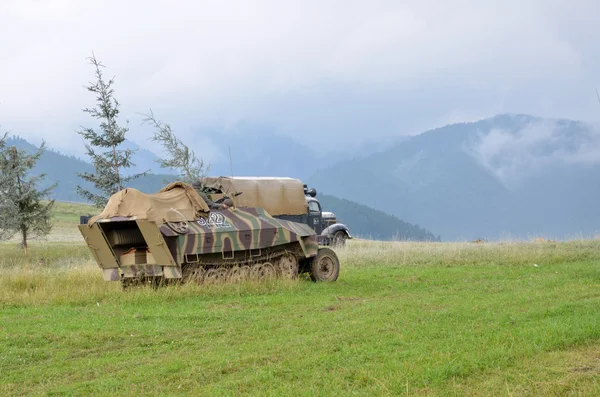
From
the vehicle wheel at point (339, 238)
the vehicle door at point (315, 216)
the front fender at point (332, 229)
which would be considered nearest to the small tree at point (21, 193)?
the vehicle door at point (315, 216)

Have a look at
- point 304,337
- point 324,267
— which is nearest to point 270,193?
point 324,267

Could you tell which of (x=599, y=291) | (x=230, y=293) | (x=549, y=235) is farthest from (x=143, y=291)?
(x=549, y=235)

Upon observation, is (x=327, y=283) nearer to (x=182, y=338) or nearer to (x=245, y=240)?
(x=245, y=240)

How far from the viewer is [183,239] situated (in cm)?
1475

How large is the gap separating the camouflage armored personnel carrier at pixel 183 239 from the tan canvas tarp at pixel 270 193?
25.4ft

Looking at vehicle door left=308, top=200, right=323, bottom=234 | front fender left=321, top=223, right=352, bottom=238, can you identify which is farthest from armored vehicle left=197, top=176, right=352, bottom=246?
front fender left=321, top=223, right=352, bottom=238

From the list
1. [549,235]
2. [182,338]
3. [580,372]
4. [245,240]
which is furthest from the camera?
[549,235]

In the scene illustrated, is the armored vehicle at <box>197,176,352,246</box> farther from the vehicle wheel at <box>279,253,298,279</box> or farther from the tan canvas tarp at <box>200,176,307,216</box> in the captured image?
the vehicle wheel at <box>279,253,298,279</box>

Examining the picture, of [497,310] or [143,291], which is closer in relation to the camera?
[497,310]

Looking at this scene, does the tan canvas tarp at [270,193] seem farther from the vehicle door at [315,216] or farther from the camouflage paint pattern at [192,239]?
the camouflage paint pattern at [192,239]

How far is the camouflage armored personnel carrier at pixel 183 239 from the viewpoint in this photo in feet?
48.2

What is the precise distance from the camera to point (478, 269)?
19047mm

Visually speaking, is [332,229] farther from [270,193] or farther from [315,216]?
[270,193]

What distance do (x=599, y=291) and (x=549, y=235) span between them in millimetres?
21689
